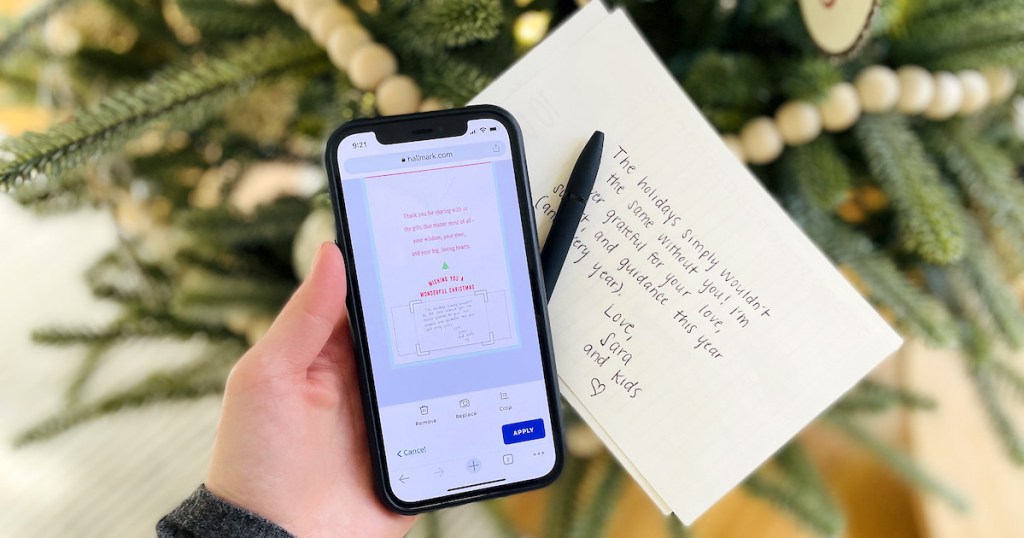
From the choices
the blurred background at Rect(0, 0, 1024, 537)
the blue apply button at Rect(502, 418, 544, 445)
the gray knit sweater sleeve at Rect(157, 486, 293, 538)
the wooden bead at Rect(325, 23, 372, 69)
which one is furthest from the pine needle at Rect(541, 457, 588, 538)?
the wooden bead at Rect(325, 23, 372, 69)

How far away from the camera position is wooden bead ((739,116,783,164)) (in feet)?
1.44

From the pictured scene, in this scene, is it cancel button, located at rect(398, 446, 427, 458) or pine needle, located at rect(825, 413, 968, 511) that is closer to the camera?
cancel button, located at rect(398, 446, 427, 458)

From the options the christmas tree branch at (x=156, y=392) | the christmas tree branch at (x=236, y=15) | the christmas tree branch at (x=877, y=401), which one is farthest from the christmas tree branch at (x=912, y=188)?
the christmas tree branch at (x=156, y=392)

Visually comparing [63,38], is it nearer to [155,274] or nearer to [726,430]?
[155,274]

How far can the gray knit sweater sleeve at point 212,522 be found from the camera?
0.36m

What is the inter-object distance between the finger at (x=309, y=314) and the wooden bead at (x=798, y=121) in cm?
28

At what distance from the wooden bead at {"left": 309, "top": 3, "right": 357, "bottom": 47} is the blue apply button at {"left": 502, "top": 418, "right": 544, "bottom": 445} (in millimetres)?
260

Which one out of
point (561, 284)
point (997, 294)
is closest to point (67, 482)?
point (561, 284)

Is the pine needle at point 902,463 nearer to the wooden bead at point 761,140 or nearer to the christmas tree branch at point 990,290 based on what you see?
the christmas tree branch at point 990,290

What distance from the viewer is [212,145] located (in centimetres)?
60

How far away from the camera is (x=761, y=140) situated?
44 centimetres

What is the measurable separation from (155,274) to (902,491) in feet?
2.30

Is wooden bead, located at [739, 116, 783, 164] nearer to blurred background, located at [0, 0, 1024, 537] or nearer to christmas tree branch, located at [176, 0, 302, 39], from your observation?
blurred background, located at [0, 0, 1024, 537]

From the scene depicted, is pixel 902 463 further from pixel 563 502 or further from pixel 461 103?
pixel 461 103
